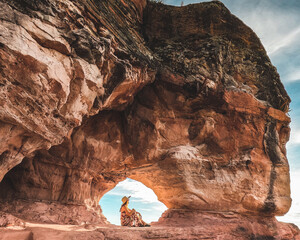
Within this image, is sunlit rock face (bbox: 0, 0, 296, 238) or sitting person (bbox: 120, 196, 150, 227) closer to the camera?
sunlit rock face (bbox: 0, 0, 296, 238)

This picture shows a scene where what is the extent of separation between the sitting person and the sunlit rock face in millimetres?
812

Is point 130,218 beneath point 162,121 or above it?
beneath

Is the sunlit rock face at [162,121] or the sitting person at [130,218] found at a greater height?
the sunlit rock face at [162,121]

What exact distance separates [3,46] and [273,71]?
1028cm

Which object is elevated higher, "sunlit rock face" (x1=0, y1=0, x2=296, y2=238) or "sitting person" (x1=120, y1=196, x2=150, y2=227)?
"sunlit rock face" (x1=0, y1=0, x2=296, y2=238)

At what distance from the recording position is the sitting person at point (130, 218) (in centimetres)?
744

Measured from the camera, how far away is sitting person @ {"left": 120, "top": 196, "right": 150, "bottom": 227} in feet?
24.4

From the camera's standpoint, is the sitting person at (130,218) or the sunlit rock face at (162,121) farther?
the sitting person at (130,218)

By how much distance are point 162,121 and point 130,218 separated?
3825mm

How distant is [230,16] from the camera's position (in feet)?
30.2

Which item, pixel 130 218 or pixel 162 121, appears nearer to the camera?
pixel 130 218

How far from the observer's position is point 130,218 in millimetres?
7672

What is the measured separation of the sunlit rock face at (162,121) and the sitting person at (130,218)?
81 cm

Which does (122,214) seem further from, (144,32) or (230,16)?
(230,16)
